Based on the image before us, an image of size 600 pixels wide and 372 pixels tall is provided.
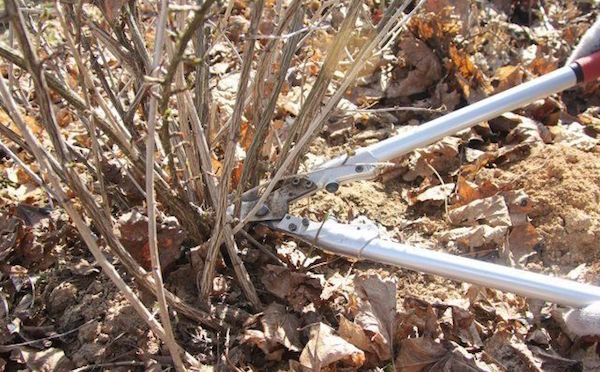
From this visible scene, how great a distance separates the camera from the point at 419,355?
1.80m

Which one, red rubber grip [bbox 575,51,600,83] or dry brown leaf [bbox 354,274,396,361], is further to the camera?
red rubber grip [bbox 575,51,600,83]

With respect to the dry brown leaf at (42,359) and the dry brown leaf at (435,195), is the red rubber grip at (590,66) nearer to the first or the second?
the dry brown leaf at (435,195)

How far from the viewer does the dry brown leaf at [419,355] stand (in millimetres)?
1793

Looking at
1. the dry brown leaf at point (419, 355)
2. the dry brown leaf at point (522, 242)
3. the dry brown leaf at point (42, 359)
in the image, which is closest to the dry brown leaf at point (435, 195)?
the dry brown leaf at point (522, 242)

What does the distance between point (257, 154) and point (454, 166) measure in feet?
3.36

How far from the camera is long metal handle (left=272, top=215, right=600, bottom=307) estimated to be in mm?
1739

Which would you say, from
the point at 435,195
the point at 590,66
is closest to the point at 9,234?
the point at 435,195

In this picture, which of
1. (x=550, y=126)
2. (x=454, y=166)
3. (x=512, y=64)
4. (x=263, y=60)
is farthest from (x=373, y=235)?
(x=512, y=64)

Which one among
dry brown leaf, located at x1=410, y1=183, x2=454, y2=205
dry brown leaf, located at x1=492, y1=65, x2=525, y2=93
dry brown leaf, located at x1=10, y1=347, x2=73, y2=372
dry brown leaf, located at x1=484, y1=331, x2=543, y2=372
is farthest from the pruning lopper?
dry brown leaf, located at x1=10, y1=347, x2=73, y2=372

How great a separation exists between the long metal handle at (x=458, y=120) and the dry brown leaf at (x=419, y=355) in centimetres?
60

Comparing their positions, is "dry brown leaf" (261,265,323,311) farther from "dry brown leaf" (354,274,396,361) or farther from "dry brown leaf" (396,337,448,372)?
"dry brown leaf" (396,337,448,372)

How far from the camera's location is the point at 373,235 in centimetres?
192

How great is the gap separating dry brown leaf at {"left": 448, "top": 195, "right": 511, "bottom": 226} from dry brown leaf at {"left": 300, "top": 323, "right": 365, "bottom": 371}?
79 cm

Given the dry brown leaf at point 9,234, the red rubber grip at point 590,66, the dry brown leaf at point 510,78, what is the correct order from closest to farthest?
1. the dry brown leaf at point 9,234
2. the red rubber grip at point 590,66
3. the dry brown leaf at point 510,78
